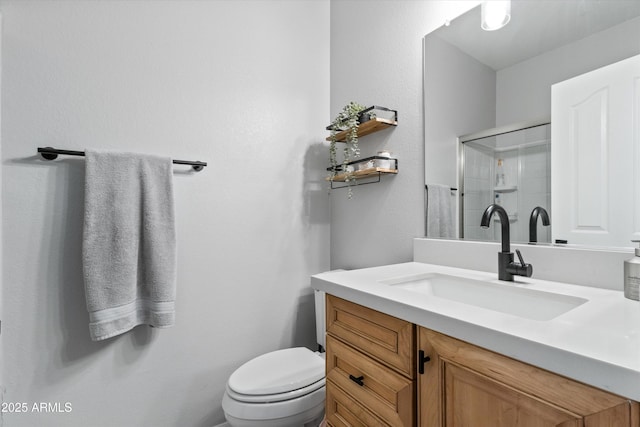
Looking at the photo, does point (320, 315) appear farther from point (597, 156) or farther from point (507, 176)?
point (597, 156)

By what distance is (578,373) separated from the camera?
1.47 ft

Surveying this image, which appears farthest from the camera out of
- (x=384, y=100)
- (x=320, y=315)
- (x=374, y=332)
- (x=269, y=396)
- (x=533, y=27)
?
(x=320, y=315)

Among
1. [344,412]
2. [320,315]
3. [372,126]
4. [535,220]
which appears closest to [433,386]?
[344,412]

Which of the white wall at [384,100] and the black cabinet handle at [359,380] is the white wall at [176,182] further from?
the black cabinet handle at [359,380]

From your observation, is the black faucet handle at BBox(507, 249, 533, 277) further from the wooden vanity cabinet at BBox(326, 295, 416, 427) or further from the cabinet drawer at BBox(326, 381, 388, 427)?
the cabinet drawer at BBox(326, 381, 388, 427)

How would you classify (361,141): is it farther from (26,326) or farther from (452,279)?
(26,326)

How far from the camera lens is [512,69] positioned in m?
1.11

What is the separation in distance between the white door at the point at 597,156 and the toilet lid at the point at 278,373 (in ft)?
3.61

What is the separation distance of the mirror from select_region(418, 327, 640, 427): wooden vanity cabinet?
2.05ft

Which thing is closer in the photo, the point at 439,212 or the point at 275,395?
the point at 275,395

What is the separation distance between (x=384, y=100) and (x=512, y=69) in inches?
24.0

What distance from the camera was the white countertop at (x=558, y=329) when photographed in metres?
0.43

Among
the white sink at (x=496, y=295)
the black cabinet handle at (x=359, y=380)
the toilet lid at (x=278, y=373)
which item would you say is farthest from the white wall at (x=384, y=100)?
the black cabinet handle at (x=359, y=380)

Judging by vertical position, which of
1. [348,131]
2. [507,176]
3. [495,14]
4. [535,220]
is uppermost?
[495,14]
